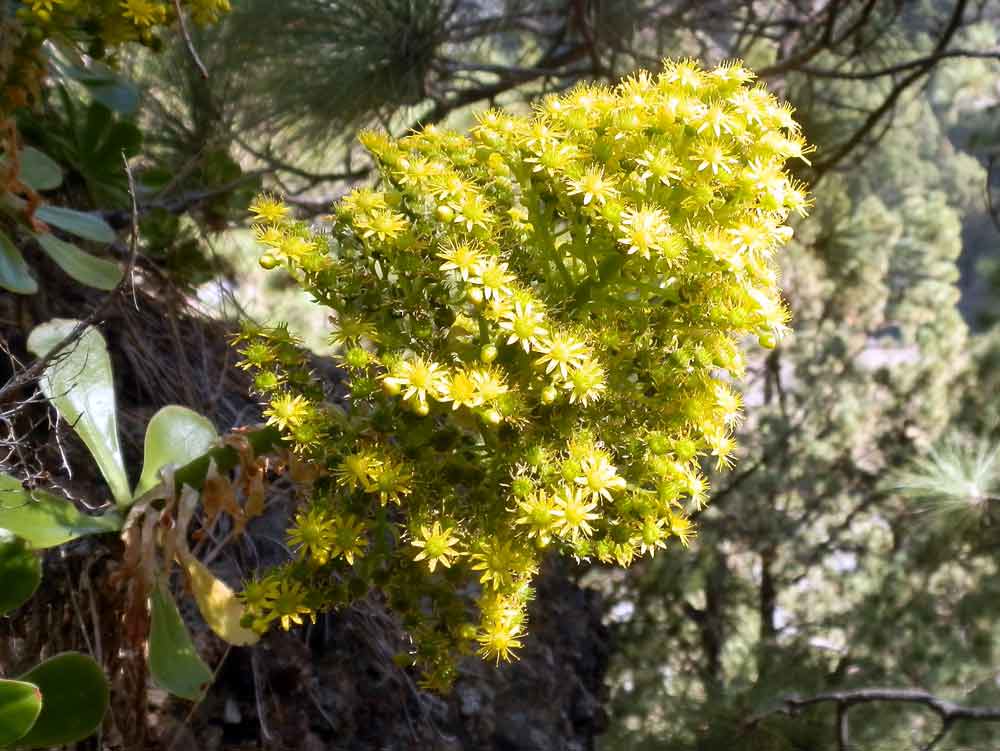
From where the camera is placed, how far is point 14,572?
116 centimetres

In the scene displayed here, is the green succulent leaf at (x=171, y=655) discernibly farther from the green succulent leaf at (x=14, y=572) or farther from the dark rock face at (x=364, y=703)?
the dark rock face at (x=364, y=703)

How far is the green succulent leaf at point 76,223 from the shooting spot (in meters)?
1.62

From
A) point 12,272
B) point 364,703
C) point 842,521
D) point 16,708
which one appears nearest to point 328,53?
point 12,272

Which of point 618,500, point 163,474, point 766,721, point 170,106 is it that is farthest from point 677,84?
point 170,106

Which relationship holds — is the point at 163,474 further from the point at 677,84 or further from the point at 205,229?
the point at 205,229

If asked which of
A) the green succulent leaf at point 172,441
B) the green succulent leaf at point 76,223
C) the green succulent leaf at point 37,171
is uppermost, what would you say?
the green succulent leaf at point 37,171

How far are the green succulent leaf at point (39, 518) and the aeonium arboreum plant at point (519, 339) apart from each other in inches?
12.7

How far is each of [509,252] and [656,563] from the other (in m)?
2.28

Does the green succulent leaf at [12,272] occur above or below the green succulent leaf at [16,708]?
above

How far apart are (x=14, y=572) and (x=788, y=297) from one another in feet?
9.77

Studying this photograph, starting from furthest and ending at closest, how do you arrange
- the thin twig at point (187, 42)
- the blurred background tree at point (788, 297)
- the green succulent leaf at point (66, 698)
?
1. the blurred background tree at point (788, 297)
2. the thin twig at point (187, 42)
3. the green succulent leaf at point (66, 698)

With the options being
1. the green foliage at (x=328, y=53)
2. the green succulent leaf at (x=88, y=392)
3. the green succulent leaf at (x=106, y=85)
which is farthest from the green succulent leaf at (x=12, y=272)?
the green foliage at (x=328, y=53)

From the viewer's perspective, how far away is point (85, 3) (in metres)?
1.49

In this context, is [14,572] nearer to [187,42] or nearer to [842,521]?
[187,42]
